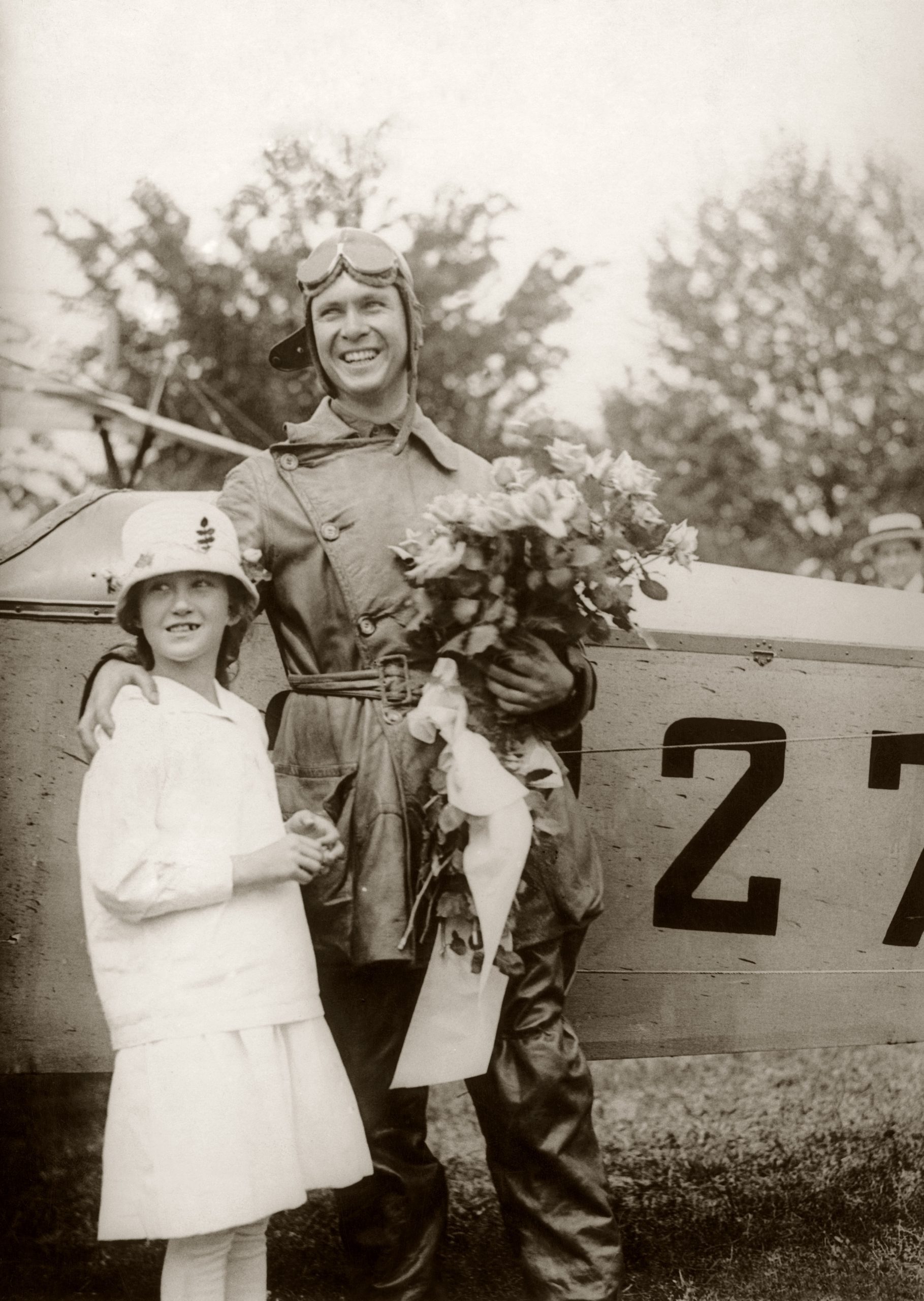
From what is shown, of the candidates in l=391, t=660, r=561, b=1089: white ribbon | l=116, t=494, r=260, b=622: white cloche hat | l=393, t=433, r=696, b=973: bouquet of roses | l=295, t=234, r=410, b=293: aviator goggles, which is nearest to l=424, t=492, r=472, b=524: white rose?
l=393, t=433, r=696, b=973: bouquet of roses

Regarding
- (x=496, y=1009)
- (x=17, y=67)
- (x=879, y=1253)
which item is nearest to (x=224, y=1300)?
(x=496, y=1009)

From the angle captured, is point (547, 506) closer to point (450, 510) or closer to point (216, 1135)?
point (450, 510)

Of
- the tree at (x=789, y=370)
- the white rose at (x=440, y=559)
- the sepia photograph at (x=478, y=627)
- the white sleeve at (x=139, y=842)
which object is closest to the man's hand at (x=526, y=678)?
the sepia photograph at (x=478, y=627)

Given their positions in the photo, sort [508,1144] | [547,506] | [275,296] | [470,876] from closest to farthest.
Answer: [547,506] → [470,876] → [508,1144] → [275,296]

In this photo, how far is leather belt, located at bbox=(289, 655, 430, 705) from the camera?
268 centimetres

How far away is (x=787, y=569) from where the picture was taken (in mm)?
3439

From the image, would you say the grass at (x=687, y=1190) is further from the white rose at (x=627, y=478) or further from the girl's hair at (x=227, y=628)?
the white rose at (x=627, y=478)

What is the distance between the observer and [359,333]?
8.96 feet

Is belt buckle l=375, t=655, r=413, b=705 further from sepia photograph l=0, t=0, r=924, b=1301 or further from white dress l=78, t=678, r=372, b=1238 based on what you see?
white dress l=78, t=678, r=372, b=1238

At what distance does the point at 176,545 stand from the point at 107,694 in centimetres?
32

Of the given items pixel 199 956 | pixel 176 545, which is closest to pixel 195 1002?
pixel 199 956

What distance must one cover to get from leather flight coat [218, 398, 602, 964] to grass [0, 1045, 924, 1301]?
2.71 ft

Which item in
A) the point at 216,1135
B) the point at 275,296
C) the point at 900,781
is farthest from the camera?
the point at 900,781

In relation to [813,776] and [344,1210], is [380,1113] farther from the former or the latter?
[813,776]
